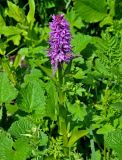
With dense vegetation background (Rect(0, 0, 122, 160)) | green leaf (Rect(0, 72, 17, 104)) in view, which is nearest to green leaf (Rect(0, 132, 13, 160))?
dense vegetation background (Rect(0, 0, 122, 160))

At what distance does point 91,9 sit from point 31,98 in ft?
3.28

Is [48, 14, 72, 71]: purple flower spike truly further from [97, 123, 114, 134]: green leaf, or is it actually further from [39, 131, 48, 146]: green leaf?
[97, 123, 114, 134]: green leaf

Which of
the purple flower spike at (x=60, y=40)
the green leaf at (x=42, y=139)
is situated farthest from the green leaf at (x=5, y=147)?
the purple flower spike at (x=60, y=40)

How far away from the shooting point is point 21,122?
7.50ft

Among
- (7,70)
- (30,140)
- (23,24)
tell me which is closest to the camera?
(30,140)

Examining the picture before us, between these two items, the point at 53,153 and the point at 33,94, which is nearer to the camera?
the point at 53,153

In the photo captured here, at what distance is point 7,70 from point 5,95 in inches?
13.7

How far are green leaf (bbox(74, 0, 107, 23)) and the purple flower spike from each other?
1.11 metres

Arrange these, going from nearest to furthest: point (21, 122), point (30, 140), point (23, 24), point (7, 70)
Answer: point (30, 140), point (21, 122), point (7, 70), point (23, 24)

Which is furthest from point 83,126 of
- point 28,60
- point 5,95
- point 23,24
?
point 23,24

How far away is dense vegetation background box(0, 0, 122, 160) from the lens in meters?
2.20

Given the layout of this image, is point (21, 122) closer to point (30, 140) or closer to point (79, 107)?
point (30, 140)

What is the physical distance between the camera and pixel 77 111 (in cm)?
254

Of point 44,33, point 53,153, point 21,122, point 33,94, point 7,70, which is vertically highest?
point 44,33
